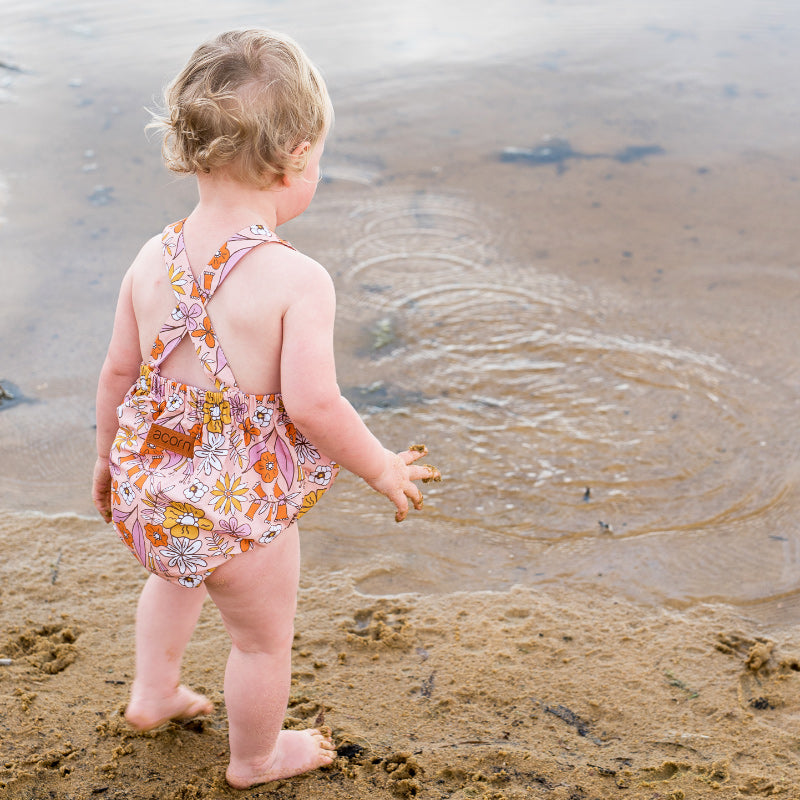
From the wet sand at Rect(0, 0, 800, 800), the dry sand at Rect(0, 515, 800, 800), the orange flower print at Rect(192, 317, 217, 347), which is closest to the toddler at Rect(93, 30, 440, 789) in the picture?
the orange flower print at Rect(192, 317, 217, 347)

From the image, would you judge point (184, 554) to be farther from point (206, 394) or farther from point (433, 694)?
point (433, 694)

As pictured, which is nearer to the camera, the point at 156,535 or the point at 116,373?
the point at 156,535

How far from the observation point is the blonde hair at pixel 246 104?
170 cm

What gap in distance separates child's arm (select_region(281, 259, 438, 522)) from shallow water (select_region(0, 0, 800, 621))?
3.87ft

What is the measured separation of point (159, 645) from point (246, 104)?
4.11 ft

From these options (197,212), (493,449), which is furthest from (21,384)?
(197,212)

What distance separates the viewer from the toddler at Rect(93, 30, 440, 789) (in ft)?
5.65

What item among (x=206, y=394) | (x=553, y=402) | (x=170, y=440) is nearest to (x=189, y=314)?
(x=206, y=394)

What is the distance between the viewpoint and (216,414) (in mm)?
1786

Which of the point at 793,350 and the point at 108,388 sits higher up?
the point at 108,388

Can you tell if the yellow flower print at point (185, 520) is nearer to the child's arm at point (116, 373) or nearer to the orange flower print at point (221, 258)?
the child's arm at point (116, 373)

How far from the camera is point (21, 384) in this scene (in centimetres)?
393

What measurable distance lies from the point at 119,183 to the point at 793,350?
13.6ft

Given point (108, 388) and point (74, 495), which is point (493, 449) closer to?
point (74, 495)
